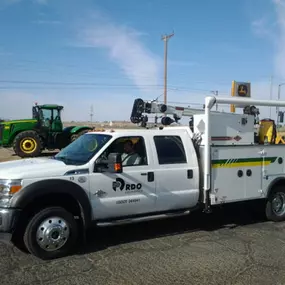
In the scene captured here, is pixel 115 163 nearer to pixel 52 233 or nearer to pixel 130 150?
pixel 130 150

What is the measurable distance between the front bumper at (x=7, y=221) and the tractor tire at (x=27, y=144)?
1445 cm

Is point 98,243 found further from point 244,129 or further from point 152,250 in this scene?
point 244,129

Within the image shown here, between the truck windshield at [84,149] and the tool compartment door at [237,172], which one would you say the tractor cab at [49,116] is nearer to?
the truck windshield at [84,149]

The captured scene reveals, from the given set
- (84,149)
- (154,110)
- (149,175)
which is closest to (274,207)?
(149,175)

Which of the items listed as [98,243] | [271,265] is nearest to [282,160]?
[271,265]

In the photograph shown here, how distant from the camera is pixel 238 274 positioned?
16.4 ft

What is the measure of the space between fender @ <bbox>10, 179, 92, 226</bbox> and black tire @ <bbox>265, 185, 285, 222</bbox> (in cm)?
385

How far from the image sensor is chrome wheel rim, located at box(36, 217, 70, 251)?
17.8 feet

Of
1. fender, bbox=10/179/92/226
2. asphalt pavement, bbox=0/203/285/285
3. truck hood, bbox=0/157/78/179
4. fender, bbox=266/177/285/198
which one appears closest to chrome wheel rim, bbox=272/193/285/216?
fender, bbox=266/177/285/198

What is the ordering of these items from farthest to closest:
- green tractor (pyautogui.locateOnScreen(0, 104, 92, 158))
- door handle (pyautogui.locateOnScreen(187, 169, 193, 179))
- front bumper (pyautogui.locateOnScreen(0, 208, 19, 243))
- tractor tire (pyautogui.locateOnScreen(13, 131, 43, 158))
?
green tractor (pyautogui.locateOnScreen(0, 104, 92, 158)) → tractor tire (pyautogui.locateOnScreen(13, 131, 43, 158)) → door handle (pyautogui.locateOnScreen(187, 169, 193, 179)) → front bumper (pyautogui.locateOnScreen(0, 208, 19, 243))

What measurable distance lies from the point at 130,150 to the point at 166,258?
185 cm

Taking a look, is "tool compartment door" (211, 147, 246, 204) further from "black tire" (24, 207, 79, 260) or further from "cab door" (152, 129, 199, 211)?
"black tire" (24, 207, 79, 260)

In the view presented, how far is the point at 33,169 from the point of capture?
5.61m

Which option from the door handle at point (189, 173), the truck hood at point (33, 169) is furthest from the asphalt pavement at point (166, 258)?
the truck hood at point (33, 169)
